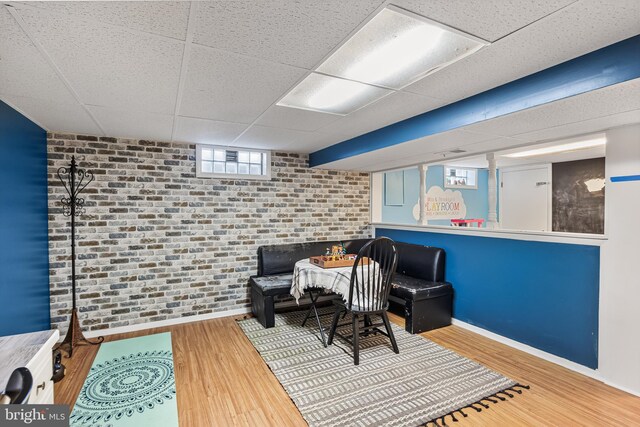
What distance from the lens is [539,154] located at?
15.6 ft

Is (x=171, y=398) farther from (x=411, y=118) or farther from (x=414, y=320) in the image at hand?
(x=411, y=118)

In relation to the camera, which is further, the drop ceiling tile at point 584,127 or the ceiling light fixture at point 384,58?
the drop ceiling tile at point 584,127

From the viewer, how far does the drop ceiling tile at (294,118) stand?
2611 mm

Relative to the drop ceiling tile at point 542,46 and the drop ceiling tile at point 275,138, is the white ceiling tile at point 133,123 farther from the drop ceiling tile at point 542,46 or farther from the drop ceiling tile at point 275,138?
the drop ceiling tile at point 542,46

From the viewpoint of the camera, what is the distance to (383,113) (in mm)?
2693

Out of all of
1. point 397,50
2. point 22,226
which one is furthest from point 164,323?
point 397,50

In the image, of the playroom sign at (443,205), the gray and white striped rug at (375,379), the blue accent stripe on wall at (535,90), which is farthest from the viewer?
the playroom sign at (443,205)

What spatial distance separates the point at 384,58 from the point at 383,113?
0.98m

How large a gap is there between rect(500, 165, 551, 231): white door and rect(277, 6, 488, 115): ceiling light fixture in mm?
4678

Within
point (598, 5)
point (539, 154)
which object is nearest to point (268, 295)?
point (598, 5)

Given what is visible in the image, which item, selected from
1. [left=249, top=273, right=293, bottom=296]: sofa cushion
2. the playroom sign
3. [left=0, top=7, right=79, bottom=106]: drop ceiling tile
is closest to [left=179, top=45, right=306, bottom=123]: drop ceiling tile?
[left=0, top=7, right=79, bottom=106]: drop ceiling tile

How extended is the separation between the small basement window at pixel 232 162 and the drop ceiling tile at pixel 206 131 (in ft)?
0.84

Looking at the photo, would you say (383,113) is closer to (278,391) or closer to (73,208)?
(278,391)

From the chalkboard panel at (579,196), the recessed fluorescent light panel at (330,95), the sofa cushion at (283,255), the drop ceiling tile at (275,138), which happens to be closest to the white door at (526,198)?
the chalkboard panel at (579,196)
